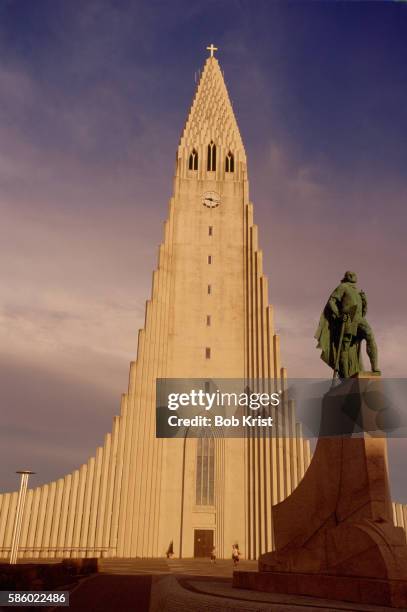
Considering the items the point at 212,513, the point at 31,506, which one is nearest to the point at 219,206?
the point at 212,513

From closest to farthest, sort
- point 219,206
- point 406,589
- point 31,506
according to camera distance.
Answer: point 406,589, point 31,506, point 219,206

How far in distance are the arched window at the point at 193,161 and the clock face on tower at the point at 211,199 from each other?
2850mm

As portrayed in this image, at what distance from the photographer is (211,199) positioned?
129 feet

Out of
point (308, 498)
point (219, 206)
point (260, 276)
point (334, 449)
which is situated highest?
point (219, 206)

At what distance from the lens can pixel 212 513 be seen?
31.0 metres

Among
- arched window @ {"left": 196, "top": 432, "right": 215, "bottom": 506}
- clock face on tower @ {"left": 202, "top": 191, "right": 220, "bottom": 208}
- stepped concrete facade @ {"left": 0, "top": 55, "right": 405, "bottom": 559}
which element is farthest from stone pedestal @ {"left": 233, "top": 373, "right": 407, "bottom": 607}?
clock face on tower @ {"left": 202, "top": 191, "right": 220, "bottom": 208}

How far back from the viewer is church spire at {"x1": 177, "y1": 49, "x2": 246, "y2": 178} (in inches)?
1629

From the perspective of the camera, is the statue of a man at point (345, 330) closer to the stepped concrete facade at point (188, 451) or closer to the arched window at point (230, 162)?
the stepped concrete facade at point (188, 451)

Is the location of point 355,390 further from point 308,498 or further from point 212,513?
point 212,513

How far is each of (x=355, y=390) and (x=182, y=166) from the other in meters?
33.7

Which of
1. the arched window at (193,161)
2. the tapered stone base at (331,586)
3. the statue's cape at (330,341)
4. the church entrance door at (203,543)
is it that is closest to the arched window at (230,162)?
the arched window at (193,161)

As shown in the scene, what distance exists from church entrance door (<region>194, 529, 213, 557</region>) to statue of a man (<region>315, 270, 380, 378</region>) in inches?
914

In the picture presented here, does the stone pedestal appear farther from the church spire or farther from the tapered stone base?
the church spire

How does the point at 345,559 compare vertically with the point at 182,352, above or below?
below
